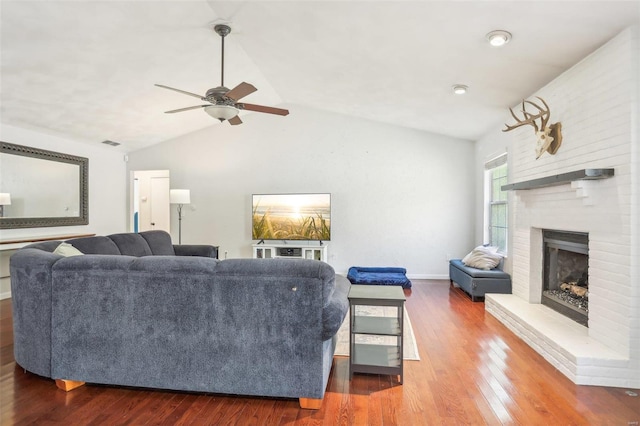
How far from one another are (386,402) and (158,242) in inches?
137

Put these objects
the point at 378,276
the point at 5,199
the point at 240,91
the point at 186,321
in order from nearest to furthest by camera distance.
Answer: the point at 186,321 → the point at 240,91 → the point at 5,199 → the point at 378,276

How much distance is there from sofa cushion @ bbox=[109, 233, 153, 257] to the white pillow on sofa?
4.28 m

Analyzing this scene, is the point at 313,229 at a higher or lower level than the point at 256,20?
lower

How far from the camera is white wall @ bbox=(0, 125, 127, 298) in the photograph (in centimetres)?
452

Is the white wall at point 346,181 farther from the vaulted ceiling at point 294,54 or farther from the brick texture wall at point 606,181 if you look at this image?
the brick texture wall at point 606,181

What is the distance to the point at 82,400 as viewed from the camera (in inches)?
84.7

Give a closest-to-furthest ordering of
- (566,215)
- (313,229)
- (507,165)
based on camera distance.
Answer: (566,215) → (507,165) → (313,229)

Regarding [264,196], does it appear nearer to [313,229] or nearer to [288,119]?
[313,229]

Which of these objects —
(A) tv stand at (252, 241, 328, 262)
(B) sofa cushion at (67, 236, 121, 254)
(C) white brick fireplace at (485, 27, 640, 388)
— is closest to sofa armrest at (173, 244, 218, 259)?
(B) sofa cushion at (67, 236, 121, 254)

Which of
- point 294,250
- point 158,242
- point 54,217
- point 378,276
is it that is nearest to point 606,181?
point 378,276

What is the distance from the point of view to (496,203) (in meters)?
5.21

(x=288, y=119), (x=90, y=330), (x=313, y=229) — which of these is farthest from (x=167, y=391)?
(x=288, y=119)

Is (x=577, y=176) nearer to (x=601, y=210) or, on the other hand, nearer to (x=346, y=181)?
(x=601, y=210)

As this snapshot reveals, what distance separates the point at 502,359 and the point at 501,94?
2.78 metres
